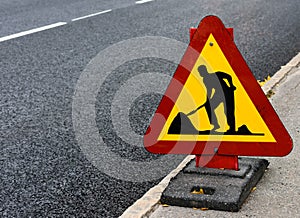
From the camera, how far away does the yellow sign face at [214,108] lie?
3.30 m

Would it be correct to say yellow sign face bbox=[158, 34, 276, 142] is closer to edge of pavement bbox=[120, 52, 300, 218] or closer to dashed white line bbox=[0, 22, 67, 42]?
edge of pavement bbox=[120, 52, 300, 218]

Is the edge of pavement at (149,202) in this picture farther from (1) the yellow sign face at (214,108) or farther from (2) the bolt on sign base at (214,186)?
(1) the yellow sign face at (214,108)

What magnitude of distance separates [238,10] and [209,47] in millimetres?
7487

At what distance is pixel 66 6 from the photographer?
11.4 m

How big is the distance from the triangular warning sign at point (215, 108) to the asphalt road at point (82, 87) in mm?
517

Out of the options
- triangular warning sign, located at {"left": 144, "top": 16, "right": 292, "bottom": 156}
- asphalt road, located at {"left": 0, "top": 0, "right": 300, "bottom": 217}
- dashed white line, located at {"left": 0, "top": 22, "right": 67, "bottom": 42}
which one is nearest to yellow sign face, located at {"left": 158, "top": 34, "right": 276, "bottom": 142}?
triangular warning sign, located at {"left": 144, "top": 16, "right": 292, "bottom": 156}

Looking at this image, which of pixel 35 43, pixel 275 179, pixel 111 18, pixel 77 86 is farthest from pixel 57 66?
pixel 275 179

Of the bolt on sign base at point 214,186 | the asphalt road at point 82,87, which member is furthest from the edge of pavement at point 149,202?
the asphalt road at point 82,87

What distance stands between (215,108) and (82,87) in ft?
9.35

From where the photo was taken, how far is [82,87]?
6.05 m

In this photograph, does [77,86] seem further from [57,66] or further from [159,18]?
[159,18]

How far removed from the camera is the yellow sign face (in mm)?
3303

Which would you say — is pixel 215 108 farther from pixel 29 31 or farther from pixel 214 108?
pixel 29 31

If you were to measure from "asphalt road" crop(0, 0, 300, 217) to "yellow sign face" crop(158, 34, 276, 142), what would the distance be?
0.56 meters
